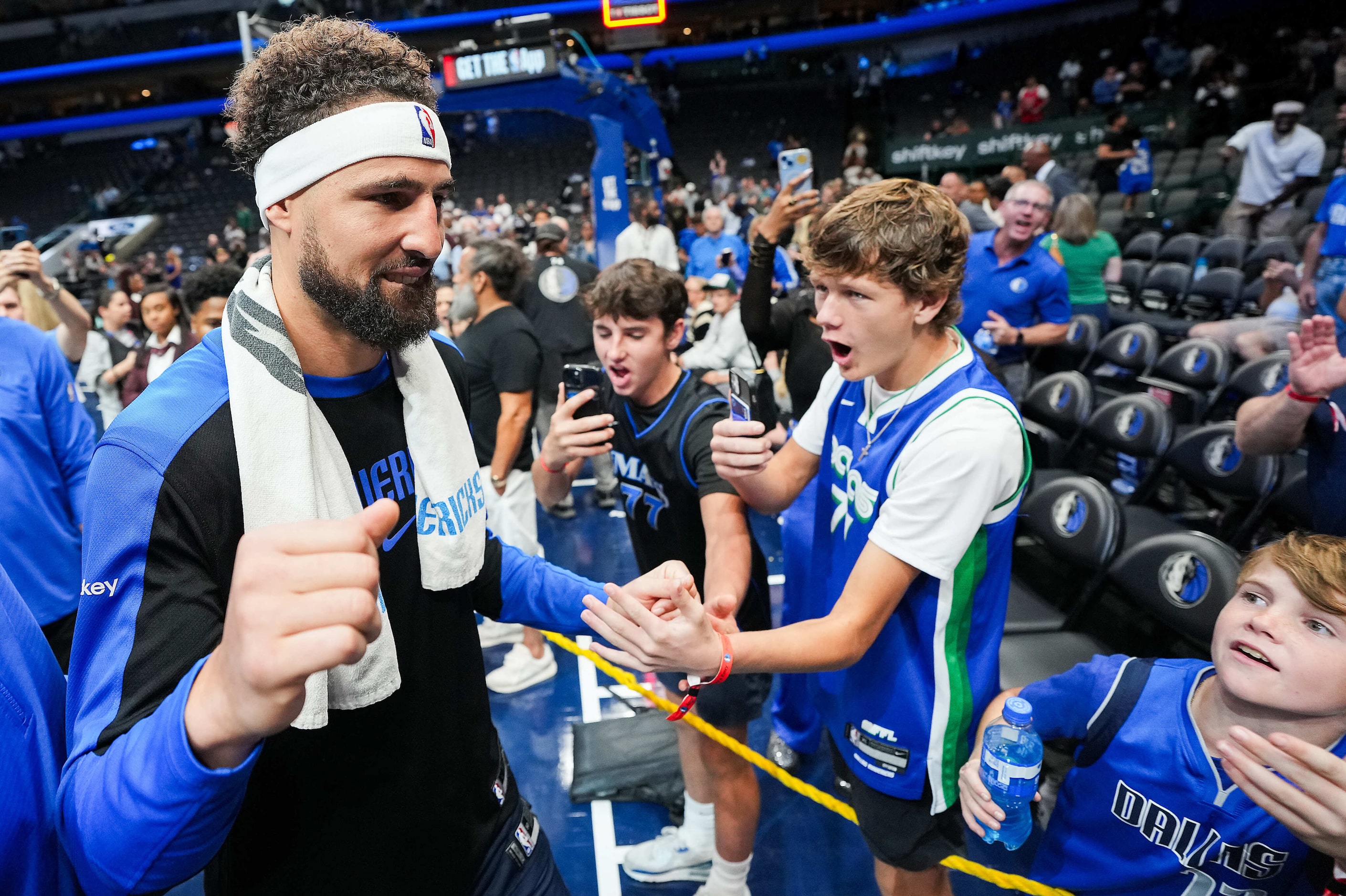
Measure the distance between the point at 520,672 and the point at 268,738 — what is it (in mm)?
2871

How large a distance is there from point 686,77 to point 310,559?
29.6 meters

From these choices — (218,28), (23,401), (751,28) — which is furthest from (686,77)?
(23,401)

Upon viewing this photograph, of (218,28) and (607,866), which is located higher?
(218,28)

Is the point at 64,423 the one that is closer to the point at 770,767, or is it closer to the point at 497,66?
the point at 770,767

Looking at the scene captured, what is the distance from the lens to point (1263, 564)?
5.22 feet

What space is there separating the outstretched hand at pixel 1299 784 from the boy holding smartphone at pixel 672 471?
1156mm

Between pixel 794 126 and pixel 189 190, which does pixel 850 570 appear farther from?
pixel 189 190

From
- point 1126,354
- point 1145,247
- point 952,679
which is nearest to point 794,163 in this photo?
point 952,679

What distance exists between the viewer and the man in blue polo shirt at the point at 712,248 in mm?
8430

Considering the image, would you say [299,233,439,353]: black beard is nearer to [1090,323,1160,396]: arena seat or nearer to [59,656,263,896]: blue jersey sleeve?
[59,656,263,896]: blue jersey sleeve

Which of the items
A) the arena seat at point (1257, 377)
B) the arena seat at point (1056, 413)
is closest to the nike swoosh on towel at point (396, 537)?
the arena seat at point (1056, 413)

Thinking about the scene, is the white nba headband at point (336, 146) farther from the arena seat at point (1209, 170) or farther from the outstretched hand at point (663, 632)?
the arena seat at point (1209, 170)

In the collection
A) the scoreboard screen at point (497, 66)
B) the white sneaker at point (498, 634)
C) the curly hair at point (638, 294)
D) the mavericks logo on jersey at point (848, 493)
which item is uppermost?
the scoreboard screen at point (497, 66)

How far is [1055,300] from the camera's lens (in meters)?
4.83
